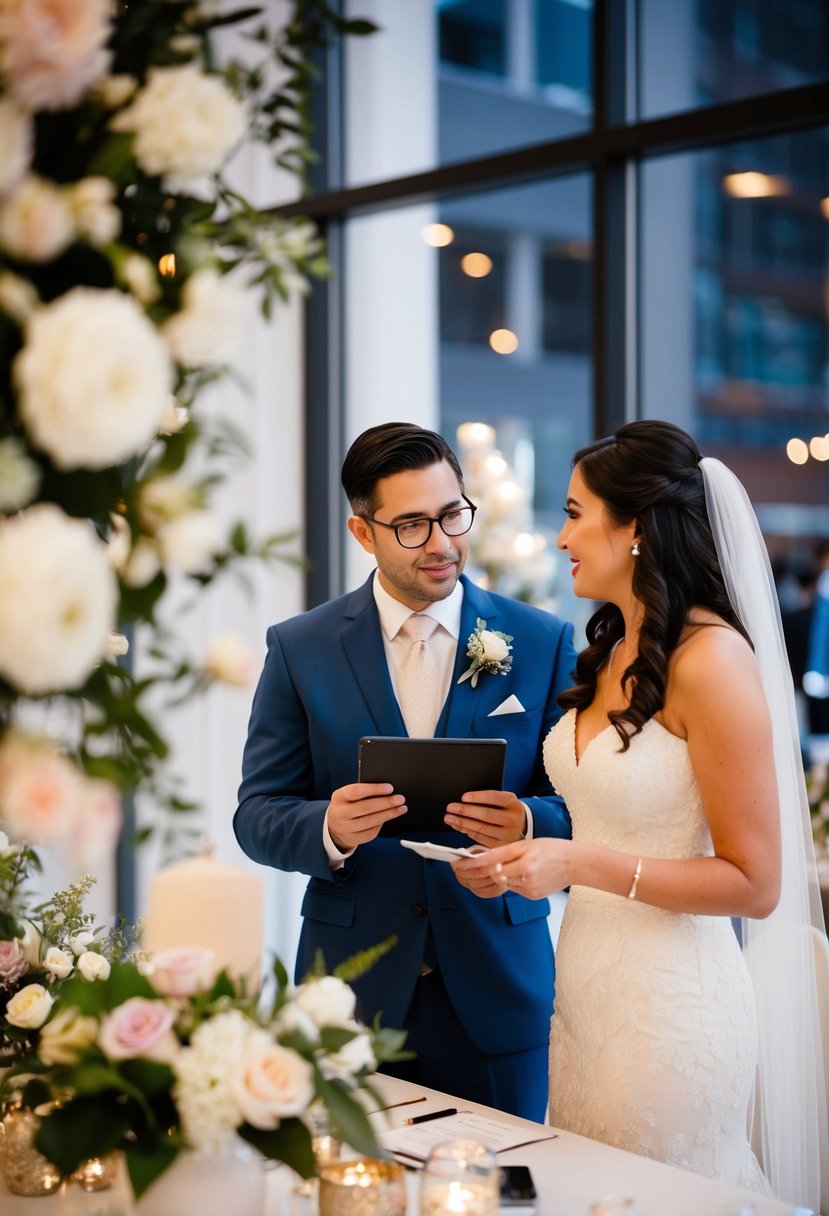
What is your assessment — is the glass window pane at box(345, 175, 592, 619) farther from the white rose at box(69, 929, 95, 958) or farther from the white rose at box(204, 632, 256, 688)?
Result: the white rose at box(204, 632, 256, 688)

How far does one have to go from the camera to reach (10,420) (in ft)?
3.92

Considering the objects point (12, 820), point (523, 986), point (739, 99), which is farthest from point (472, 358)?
point (12, 820)

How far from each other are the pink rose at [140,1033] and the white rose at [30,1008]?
1.56 ft

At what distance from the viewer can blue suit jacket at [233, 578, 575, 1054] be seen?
271 centimetres

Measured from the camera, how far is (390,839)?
2.81 metres

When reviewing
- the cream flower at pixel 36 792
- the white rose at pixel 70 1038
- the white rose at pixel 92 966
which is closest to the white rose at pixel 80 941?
the white rose at pixel 92 966

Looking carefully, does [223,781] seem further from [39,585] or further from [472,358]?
[39,585]

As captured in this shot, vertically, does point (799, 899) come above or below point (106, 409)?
below

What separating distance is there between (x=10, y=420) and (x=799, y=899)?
1972 millimetres

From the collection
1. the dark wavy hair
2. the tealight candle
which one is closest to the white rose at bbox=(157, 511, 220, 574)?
the tealight candle

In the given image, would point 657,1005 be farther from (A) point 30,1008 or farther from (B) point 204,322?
(B) point 204,322

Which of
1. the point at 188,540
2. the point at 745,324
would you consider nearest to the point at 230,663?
the point at 188,540

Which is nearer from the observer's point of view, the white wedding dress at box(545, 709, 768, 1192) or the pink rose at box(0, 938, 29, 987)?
the pink rose at box(0, 938, 29, 987)

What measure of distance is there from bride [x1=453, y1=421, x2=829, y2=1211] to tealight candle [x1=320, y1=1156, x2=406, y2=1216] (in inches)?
30.2
